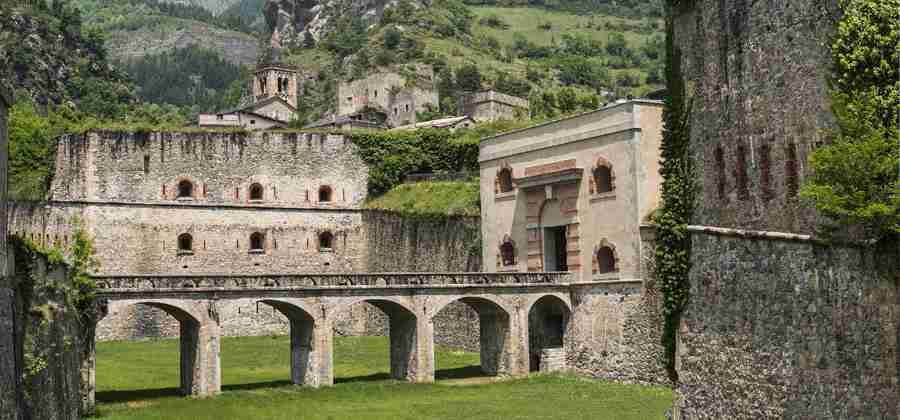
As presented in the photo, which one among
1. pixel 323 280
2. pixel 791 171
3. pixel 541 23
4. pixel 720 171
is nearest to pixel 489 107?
pixel 323 280

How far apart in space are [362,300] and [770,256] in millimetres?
16822

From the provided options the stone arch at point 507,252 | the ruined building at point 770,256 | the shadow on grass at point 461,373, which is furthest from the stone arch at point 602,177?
the shadow on grass at point 461,373

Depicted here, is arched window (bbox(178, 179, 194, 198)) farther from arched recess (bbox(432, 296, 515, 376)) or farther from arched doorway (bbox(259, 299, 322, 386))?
arched recess (bbox(432, 296, 515, 376))

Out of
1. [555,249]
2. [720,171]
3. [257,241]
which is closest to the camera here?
[720,171]

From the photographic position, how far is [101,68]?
10231 centimetres

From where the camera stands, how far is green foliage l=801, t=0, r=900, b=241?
2330 centimetres

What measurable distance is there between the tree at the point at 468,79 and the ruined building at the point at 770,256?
76.2 meters

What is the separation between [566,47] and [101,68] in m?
65.2

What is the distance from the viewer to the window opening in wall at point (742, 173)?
29906 mm

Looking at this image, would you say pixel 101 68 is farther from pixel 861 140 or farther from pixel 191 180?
pixel 861 140

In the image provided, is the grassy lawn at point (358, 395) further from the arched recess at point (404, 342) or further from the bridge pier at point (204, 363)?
the arched recess at point (404, 342)

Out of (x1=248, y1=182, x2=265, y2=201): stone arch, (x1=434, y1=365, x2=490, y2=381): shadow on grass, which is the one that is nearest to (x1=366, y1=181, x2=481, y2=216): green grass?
(x1=248, y1=182, x2=265, y2=201): stone arch

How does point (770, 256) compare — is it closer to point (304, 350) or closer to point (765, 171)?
point (765, 171)

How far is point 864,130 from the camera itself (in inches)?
960
